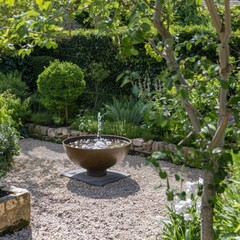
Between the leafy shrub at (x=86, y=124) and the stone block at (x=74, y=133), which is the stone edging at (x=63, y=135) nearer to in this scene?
the stone block at (x=74, y=133)

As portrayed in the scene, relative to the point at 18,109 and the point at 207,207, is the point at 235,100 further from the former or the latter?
the point at 18,109

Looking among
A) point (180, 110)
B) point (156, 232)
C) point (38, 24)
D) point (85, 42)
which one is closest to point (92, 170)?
point (156, 232)

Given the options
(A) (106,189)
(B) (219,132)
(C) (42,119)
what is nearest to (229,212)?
(B) (219,132)

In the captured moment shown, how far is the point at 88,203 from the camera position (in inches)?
179

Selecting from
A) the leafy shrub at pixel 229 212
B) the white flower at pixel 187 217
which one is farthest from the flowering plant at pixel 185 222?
the leafy shrub at pixel 229 212

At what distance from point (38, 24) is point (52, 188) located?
11.2 ft

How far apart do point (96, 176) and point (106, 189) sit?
43 centimetres

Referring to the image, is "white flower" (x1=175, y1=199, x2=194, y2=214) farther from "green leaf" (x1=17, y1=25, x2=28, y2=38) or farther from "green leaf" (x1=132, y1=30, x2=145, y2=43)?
"green leaf" (x1=17, y1=25, x2=28, y2=38)

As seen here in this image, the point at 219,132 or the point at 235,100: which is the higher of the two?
the point at 235,100

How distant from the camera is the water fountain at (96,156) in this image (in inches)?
202

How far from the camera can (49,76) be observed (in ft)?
26.3

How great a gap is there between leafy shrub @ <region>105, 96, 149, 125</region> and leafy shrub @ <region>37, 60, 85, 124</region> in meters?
0.83

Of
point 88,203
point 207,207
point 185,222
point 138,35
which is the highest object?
point 138,35

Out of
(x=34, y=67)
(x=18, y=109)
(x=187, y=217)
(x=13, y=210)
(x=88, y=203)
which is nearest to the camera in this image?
(x=187, y=217)
